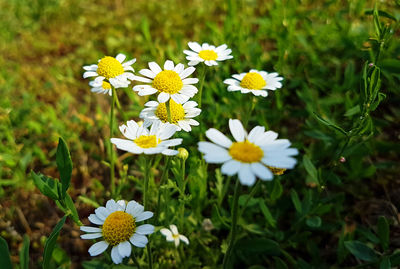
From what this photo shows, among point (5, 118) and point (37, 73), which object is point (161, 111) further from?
point (37, 73)

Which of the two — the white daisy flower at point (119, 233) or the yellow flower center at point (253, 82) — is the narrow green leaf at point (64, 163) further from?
the yellow flower center at point (253, 82)

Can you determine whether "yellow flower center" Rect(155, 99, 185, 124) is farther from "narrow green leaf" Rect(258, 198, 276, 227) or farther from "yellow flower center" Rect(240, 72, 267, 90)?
"narrow green leaf" Rect(258, 198, 276, 227)

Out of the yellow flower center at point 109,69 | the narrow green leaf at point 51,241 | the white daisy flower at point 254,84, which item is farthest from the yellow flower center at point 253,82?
the narrow green leaf at point 51,241

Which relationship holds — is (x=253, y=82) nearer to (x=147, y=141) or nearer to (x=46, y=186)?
(x=147, y=141)

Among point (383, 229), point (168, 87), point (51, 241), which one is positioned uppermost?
point (168, 87)

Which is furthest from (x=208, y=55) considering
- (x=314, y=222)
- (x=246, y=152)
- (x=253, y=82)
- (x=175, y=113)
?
(x=314, y=222)

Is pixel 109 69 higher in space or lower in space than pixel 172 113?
higher
